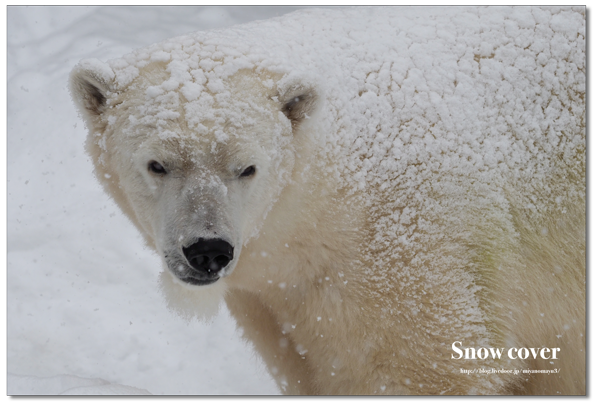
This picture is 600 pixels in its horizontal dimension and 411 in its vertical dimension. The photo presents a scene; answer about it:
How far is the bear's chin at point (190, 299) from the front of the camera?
2986mm

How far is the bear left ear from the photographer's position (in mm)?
2363

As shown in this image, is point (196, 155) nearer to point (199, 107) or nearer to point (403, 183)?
point (199, 107)

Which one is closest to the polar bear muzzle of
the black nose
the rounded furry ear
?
the black nose

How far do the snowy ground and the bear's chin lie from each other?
0.79 meters

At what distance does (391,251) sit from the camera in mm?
2604

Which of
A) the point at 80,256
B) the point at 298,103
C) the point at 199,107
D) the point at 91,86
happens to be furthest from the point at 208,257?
the point at 80,256

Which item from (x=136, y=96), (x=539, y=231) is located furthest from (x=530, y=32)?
(x=136, y=96)

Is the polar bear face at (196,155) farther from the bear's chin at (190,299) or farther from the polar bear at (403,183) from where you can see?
the bear's chin at (190,299)

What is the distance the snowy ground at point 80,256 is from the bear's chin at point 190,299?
79 centimetres

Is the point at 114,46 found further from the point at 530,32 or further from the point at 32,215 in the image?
the point at 530,32

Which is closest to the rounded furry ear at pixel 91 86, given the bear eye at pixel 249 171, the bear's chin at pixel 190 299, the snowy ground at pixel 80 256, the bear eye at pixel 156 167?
the bear eye at pixel 156 167

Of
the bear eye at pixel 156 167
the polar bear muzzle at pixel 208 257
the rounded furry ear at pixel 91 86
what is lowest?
the polar bear muzzle at pixel 208 257

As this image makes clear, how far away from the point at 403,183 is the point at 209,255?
1.00m

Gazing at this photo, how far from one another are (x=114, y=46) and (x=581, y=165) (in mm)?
4407
